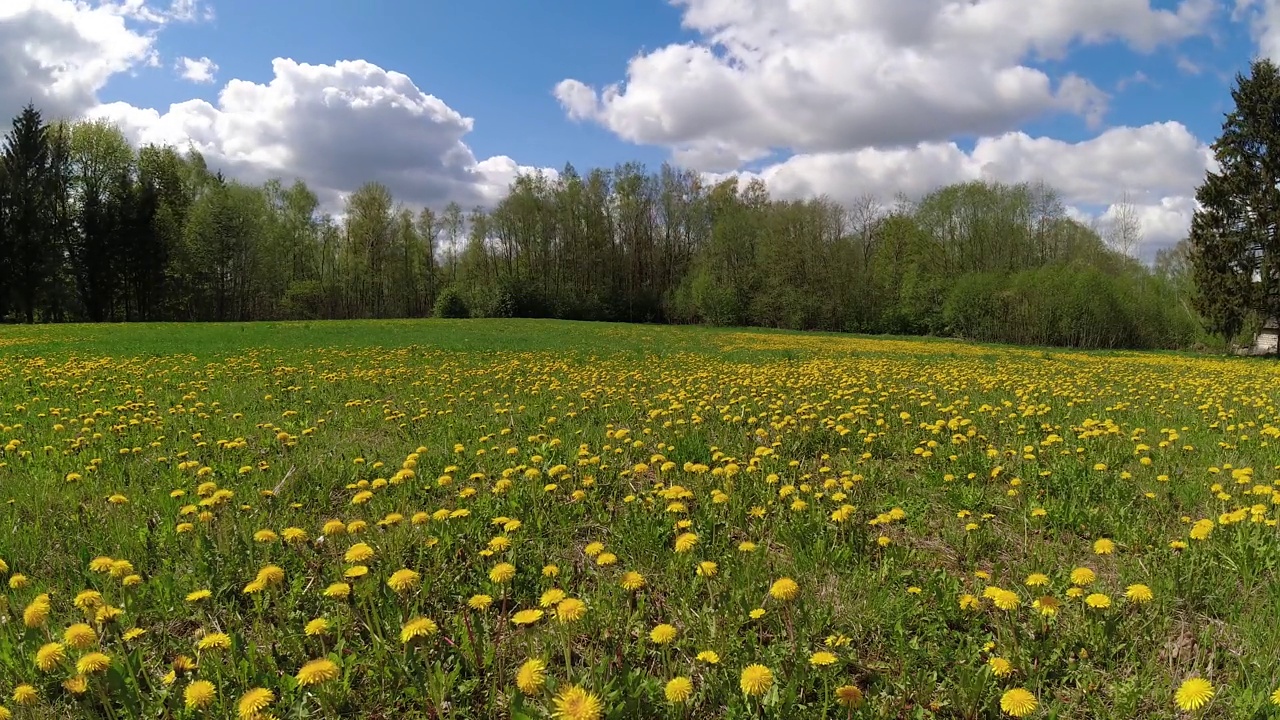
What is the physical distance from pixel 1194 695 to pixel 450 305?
173 ft

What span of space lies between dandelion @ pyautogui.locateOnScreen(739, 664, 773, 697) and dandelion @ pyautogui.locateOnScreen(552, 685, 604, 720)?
1.61ft

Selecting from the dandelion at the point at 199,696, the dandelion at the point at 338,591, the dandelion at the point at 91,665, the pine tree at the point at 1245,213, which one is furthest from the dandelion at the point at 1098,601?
the pine tree at the point at 1245,213

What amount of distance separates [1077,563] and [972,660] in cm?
140

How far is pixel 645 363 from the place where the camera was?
13.3 m

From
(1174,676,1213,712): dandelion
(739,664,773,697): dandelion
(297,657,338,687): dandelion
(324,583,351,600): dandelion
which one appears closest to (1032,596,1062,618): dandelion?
(1174,676,1213,712): dandelion

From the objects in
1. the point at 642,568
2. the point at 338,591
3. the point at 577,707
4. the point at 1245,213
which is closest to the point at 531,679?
the point at 577,707

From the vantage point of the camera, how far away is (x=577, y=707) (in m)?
1.88

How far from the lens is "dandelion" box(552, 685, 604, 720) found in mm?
1853

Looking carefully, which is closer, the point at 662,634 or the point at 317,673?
the point at 317,673

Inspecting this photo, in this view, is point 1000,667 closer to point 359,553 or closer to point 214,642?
point 359,553

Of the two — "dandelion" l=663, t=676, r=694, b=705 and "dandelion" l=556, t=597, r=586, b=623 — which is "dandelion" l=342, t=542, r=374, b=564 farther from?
"dandelion" l=663, t=676, r=694, b=705

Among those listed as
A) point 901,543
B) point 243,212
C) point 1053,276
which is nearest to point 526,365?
point 901,543

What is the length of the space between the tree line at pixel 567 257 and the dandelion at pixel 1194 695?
43.4 metres

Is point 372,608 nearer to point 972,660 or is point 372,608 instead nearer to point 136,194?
point 972,660
